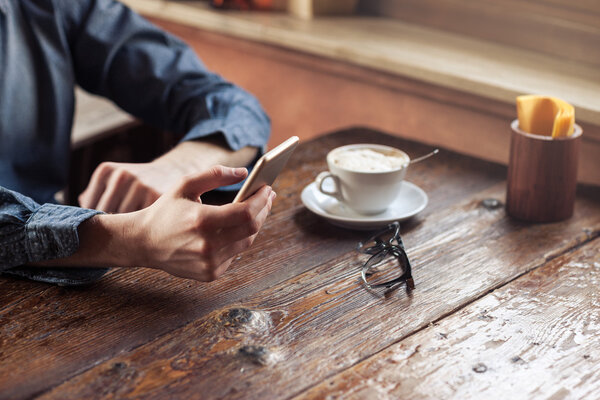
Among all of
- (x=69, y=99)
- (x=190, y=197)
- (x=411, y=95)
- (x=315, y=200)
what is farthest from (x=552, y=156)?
(x=69, y=99)

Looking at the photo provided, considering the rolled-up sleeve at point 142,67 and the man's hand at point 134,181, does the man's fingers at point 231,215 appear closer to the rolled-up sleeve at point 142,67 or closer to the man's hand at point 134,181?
the man's hand at point 134,181

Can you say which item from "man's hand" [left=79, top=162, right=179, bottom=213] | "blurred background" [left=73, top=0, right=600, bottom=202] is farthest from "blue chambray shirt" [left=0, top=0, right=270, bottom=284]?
"blurred background" [left=73, top=0, right=600, bottom=202]

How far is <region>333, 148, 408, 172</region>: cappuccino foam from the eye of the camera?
1.20 m

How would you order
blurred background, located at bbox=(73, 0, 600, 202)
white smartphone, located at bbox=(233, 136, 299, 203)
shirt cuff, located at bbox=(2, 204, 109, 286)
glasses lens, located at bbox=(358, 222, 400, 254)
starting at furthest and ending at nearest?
1. blurred background, located at bbox=(73, 0, 600, 202)
2. glasses lens, located at bbox=(358, 222, 400, 254)
3. shirt cuff, located at bbox=(2, 204, 109, 286)
4. white smartphone, located at bbox=(233, 136, 299, 203)

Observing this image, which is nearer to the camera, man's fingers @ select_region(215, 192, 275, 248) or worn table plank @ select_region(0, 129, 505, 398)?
worn table plank @ select_region(0, 129, 505, 398)

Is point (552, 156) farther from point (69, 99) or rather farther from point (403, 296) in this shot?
point (69, 99)

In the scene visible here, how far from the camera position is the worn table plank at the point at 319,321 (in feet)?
2.55

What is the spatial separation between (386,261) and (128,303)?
1.27 ft

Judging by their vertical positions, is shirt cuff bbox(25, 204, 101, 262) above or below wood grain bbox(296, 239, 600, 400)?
above

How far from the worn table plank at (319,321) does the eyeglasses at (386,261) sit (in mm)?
21

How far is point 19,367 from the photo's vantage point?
0.80m

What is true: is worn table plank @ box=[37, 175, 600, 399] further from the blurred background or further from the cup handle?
the blurred background

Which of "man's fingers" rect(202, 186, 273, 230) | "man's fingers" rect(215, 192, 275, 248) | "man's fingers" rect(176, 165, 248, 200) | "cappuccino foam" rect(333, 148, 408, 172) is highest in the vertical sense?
"man's fingers" rect(176, 165, 248, 200)

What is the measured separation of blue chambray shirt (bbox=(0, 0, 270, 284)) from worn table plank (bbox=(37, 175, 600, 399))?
475 millimetres
